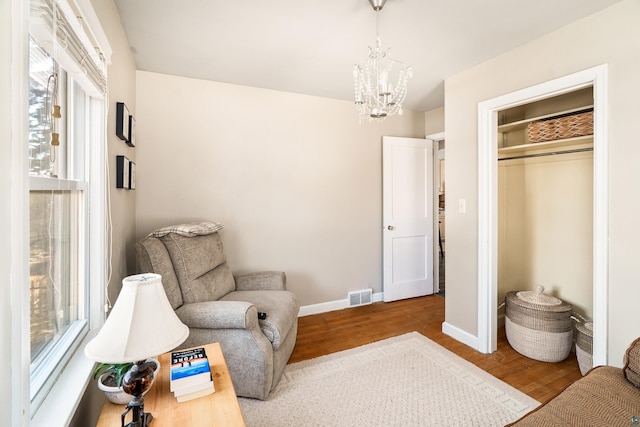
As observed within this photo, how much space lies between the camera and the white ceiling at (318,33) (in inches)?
72.3

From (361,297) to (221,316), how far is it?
2.15 metres

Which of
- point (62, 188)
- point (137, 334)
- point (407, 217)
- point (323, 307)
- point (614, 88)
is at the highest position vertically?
point (614, 88)

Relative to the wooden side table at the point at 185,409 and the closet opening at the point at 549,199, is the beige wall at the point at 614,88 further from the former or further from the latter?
the wooden side table at the point at 185,409

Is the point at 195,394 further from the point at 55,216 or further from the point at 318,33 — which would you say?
the point at 318,33

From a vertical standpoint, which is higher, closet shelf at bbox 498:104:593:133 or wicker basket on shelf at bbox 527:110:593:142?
closet shelf at bbox 498:104:593:133

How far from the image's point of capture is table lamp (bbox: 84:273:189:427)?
3.01ft

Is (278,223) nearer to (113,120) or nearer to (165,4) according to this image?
(113,120)

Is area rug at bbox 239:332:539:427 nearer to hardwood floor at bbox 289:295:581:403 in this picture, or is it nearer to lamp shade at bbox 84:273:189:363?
hardwood floor at bbox 289:295:581:403

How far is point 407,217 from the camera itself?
3.92 metres

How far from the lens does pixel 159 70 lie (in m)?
2.74

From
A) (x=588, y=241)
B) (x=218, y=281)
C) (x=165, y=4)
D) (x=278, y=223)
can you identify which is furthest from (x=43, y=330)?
(x=588, y=241)

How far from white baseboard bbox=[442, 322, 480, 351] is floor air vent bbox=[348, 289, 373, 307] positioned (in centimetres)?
97

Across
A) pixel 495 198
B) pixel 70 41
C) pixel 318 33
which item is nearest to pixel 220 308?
pixel 70 41

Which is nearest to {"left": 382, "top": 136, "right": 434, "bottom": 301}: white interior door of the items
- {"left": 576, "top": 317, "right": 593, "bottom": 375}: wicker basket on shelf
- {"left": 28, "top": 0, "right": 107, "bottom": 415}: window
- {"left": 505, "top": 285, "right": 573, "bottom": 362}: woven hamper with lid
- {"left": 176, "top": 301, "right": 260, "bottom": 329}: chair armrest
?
{"left": 505, "top": 285, "right": 573, "bottom": 362}: woven hamper with lid
